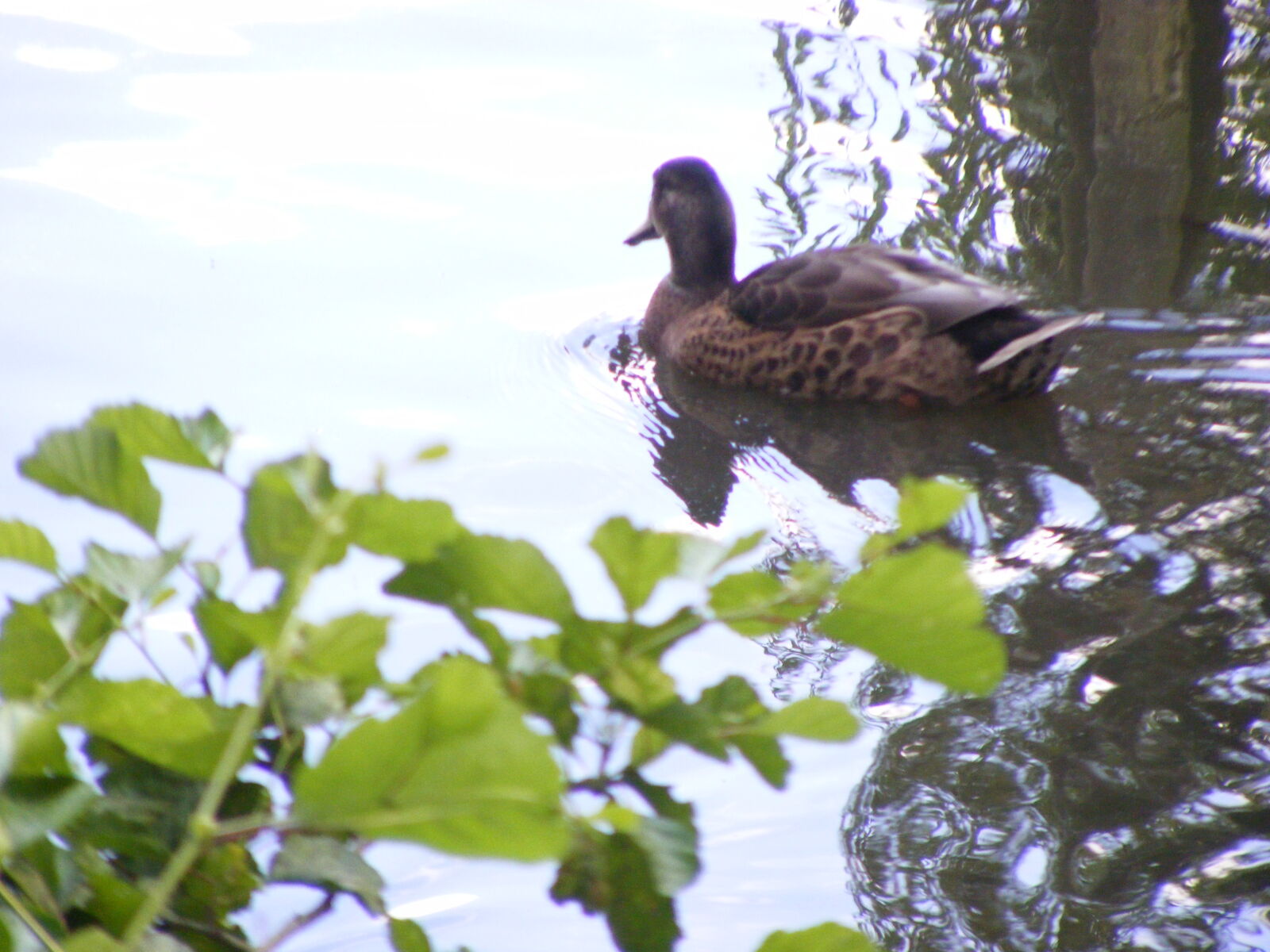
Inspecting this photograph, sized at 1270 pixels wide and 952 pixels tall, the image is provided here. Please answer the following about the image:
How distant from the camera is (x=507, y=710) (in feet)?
1.46

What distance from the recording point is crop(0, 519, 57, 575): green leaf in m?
0.60

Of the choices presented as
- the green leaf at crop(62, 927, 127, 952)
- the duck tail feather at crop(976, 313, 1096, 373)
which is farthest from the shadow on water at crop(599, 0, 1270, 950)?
the green leaf at crop(62, 927, 127, 952)

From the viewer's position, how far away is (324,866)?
21.7 inches

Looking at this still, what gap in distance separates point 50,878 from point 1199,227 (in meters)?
5.88

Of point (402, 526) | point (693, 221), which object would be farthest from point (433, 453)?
point (693, 221)

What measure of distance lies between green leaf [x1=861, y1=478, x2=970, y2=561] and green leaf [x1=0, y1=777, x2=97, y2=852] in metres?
0.31

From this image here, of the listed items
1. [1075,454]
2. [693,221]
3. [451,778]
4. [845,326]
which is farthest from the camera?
[693,221]

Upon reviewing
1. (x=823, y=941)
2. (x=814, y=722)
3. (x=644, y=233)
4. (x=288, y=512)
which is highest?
(x=288, y=512)

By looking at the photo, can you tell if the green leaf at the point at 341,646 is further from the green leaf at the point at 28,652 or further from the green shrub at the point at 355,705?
the green leaf at the point at 28,652

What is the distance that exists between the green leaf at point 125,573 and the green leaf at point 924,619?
0.29 m

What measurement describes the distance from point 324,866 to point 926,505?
0.85 ft

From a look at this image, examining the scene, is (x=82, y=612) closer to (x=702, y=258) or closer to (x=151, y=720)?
(x=151, y=720)

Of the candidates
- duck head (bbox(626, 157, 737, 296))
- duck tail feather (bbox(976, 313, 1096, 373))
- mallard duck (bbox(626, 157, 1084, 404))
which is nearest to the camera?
duck tail feather (bbox(976, 313, 1096, 373))

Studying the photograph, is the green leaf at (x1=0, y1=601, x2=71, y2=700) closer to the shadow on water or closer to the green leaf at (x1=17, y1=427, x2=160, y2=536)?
the green leaf at (x1=17, y1=427, x2=160, y2=536)
